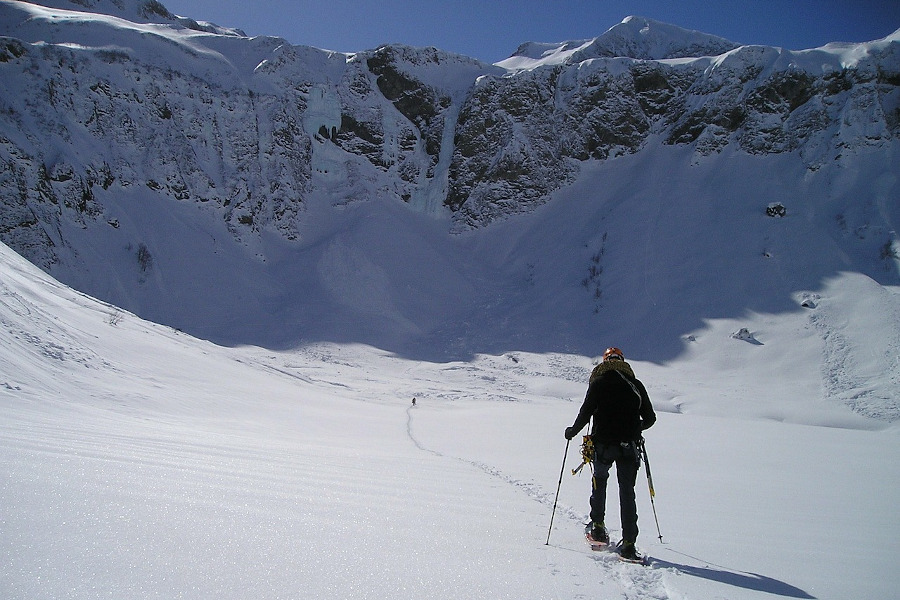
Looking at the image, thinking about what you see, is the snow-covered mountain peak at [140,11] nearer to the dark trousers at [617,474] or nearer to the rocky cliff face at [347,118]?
the rocky cliff face at [347,118]

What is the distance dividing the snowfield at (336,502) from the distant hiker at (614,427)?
0.40 m

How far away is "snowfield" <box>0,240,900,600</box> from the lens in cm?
232

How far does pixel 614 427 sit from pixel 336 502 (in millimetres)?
2334

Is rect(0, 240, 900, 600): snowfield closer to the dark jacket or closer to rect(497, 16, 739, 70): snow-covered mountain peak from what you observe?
the dark jacket

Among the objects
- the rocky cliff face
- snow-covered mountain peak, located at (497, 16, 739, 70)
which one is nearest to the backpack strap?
the rocky cliff face

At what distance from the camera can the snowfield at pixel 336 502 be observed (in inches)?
91.4

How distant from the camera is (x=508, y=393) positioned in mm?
25047

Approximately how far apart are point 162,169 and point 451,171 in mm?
26434

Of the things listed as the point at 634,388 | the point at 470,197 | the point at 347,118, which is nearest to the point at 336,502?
the point at 634,388

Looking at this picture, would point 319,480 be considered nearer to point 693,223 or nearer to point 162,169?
point 693,223

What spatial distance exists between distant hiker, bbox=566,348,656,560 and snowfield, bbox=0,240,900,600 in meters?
0.40

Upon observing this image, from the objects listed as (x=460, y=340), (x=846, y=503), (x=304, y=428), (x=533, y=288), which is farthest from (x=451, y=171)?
(x=846, y=503)

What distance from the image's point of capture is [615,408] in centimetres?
438

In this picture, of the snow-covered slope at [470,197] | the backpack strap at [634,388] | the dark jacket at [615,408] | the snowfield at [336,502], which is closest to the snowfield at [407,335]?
the snowfield at [336,502]
